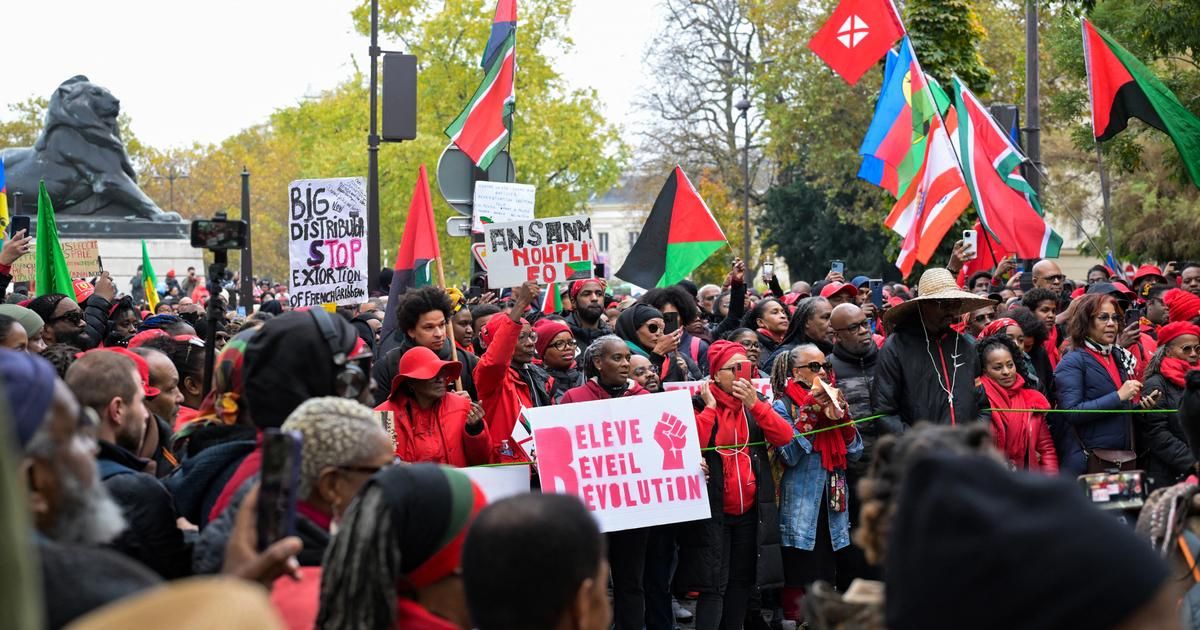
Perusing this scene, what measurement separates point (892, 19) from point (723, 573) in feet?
24.3

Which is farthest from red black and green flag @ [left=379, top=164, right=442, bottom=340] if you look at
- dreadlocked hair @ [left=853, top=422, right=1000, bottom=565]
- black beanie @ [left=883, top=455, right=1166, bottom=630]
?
black beanie @ [left=883, top=455, right=1166, bottom=630]

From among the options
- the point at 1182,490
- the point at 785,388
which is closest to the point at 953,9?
the point at 785,388

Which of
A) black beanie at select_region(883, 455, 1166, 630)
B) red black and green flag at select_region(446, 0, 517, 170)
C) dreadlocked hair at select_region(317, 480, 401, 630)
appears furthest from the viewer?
red black and green flag at select_region(446, 0, 517, 170)

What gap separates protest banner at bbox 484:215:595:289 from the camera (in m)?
10.8

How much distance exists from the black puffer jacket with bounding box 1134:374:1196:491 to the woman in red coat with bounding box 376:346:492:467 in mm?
4525

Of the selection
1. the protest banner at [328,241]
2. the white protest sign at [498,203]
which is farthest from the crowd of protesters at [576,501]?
the white protest sign at [498,203]

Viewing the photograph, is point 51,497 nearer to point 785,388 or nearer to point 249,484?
point 249,484

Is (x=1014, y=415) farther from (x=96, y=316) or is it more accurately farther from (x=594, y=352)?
(x=96, y=316)

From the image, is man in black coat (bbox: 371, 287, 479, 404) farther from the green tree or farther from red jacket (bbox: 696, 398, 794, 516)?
the green tree

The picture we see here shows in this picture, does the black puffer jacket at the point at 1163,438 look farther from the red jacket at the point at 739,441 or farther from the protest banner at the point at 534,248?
the protest banner at the point at 534,248

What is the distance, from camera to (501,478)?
7.62m

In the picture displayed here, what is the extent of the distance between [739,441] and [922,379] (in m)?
1.14

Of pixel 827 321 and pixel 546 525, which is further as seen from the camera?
pixel 827 321

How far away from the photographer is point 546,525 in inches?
119
